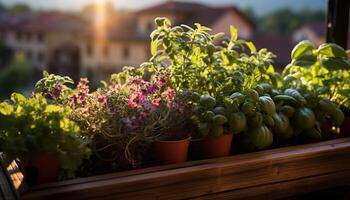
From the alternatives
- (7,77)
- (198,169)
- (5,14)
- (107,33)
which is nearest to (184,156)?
(198,169)

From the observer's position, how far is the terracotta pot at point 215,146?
3.34 ft

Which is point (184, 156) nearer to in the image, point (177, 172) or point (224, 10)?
point (177, 172)

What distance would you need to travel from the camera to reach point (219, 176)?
3.10 ft

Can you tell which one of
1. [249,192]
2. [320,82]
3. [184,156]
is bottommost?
[249,192]

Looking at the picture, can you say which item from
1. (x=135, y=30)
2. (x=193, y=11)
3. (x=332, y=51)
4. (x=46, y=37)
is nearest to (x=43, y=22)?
(x=46, y=37)

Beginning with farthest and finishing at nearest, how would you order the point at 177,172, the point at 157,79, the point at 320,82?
the point at 320,82 → the point at 157,79 → the point at 177,172

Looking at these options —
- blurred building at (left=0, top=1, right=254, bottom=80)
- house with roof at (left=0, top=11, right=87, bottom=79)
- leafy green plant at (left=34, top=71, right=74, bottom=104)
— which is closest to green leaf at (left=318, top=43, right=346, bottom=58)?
leafy green plant at (left=34, top=71, right=74, bottom=104)

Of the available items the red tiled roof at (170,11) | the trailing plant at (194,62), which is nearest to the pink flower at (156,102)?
the trailing plant at (194,62)

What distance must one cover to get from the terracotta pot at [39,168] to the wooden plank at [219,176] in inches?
1.1

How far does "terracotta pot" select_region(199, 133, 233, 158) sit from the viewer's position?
1.02m

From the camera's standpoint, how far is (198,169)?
0.92 m

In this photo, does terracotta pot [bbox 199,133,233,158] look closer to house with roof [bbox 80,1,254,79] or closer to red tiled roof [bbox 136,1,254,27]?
house with roof [bbox 80,1,254,79]

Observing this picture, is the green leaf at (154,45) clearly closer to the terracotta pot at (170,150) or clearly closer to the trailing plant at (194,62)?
the trailing plant at (194,62)

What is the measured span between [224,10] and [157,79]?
2486 millimetres
